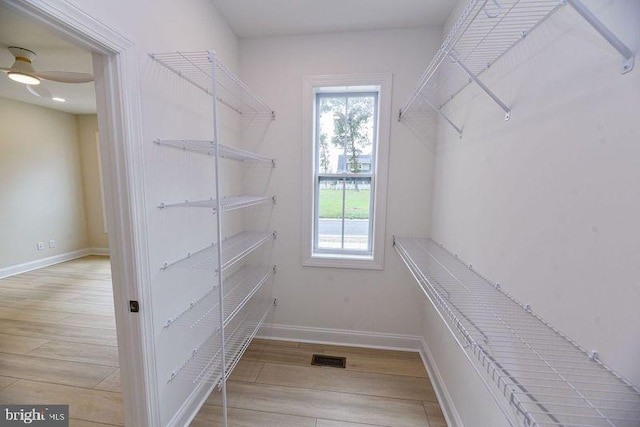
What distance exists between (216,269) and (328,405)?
1.21 m

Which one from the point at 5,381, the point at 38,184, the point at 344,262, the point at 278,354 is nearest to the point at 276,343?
the point at 278,354

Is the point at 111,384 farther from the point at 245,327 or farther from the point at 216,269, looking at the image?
the point at 216,269

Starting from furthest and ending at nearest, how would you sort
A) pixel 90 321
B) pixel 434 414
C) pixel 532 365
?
pixel 90 321, pixel 434 414, pixel 532 365

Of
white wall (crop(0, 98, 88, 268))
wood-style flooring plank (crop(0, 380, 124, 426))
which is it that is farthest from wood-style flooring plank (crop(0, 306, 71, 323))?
white wall (crop(0, 98, 88, 268))

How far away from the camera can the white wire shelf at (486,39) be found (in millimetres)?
636

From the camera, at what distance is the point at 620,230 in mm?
639

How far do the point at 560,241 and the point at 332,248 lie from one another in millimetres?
1794

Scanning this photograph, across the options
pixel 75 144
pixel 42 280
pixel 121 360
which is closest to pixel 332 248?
pixel 121 360

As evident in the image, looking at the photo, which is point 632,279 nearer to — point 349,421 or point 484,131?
point 484,131

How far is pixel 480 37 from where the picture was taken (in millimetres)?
1342

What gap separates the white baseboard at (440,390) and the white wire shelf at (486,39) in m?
1.71

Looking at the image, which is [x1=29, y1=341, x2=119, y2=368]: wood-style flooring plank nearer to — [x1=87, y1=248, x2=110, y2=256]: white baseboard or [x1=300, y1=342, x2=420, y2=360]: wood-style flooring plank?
[x1=300, y1=342, x2=420, y2=360]: wood-style flooring plank

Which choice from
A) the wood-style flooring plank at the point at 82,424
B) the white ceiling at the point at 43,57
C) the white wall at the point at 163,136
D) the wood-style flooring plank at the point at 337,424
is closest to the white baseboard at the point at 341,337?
the wood-style flooring plank at the point at 337,424

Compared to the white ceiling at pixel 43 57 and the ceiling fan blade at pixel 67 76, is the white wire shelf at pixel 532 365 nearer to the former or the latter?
the white ceiling at pixel 43 57
